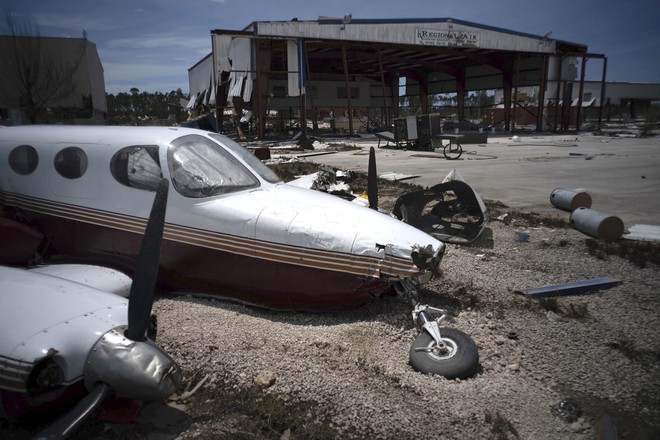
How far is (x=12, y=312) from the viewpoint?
114 inches

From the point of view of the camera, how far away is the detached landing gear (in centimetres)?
344

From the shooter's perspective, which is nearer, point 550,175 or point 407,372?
point 407,372

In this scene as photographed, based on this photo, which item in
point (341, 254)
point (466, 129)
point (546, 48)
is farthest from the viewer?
point (466, 129)

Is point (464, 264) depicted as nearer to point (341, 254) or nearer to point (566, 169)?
point (341, 254)

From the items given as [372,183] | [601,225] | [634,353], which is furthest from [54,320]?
[601,225]

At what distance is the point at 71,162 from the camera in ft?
16.7

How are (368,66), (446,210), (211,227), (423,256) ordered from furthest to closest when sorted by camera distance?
1. (368,66)
2. (446,210)
3. (211,227)
4. (423,256)

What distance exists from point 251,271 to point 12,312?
2045mm

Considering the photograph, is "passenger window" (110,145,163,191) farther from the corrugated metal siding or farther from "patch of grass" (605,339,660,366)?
the corrugated metal siding

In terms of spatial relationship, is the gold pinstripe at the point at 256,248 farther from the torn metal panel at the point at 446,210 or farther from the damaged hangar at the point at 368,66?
the damaged hangar at the point at 368,66

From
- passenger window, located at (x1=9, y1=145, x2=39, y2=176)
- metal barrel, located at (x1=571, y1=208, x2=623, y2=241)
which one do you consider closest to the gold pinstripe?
passenger window, located at (x1=9, y1=145, x2=39, y2=176)

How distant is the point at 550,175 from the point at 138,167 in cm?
1376

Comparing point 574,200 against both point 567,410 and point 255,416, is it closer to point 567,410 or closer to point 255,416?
point 567,410

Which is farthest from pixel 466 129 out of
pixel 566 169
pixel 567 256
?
pixel 567 256
